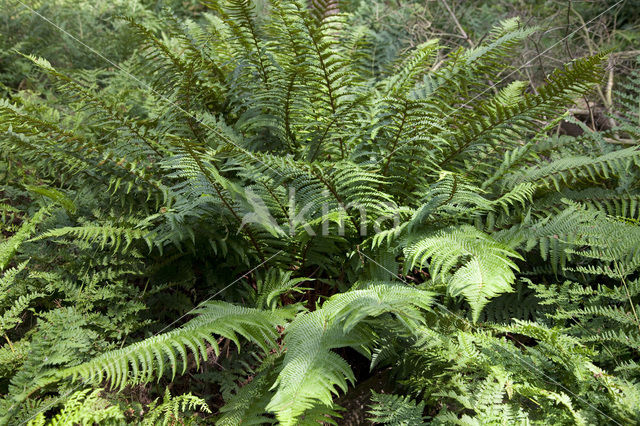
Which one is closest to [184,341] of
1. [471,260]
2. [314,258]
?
[314,258]

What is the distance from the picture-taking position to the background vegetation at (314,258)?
1.34m

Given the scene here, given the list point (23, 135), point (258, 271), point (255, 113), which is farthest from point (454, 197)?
point (23, 135)

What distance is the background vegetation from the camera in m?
1.34

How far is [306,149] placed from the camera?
2.02m

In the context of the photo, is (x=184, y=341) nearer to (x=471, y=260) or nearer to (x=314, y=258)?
(x=314, y=258)

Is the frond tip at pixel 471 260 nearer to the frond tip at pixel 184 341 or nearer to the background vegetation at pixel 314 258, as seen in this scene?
the background vegetation at pixel 314 258

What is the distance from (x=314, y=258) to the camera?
6.35ft

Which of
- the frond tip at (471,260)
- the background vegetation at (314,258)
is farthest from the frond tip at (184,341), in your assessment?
the frond tip at (471,260)

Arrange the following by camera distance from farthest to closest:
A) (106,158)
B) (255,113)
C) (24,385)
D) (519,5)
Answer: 1. (519,5)
2. (255,113)
3. (106,158)
4. (24,385)

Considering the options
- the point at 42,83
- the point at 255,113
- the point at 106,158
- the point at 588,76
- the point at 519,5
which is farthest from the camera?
the point at 519,5

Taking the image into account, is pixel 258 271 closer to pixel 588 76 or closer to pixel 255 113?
pixel 255 113

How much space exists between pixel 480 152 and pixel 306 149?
900mm

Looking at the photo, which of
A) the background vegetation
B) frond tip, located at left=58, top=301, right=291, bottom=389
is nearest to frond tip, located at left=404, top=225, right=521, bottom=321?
the background vegetation

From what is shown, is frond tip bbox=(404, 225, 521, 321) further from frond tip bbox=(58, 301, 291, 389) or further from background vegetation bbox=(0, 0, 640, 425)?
frond tip bbox=(58, 301, 291, 389)
